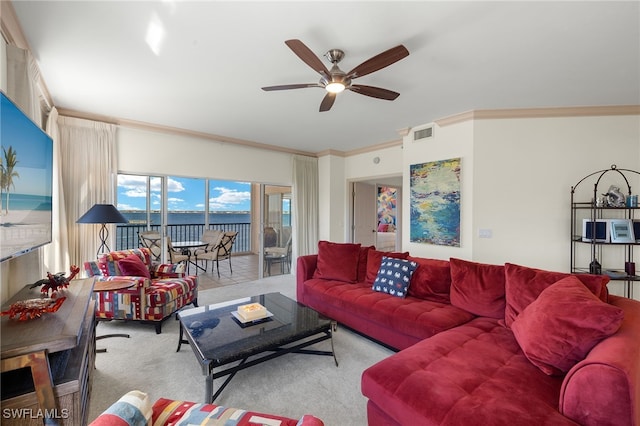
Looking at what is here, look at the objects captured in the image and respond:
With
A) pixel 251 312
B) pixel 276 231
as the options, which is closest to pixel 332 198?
pixel 276 231

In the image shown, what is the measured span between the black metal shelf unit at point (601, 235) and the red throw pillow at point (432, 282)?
1895 mm

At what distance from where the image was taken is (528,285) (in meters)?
2.09

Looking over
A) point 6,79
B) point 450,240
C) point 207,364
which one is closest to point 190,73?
point 6,79

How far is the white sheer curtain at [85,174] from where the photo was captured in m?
3.68

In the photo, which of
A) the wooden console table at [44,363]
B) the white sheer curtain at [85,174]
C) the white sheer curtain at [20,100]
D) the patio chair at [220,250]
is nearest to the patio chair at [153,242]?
the white sheer curtain at [85,174]

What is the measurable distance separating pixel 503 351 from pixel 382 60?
214 centimetres

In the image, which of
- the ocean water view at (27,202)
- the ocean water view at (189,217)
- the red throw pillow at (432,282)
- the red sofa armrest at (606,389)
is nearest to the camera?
the red sofa armrest at (606,389)

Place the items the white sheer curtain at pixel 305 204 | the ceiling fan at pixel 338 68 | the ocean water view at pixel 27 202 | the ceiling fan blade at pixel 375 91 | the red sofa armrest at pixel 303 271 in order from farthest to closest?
→ the white sheer curtain at pixel 305 204 < the red sofa armrest at pixel 303 271 < the ceiling fan blade at pixel 375 91 < the ceiling fan at pixel 338 68 < the ocean water view at pixel 27 202

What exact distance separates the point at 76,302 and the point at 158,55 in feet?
6.63

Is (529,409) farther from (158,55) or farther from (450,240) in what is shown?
(158,55)

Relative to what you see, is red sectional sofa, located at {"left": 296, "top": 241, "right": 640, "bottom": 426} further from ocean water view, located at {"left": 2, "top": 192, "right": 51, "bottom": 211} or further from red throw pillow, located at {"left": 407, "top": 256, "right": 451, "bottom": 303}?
ocean water view, located at {"left": 2, "top": 192, "right": 51, "bottom": 211}

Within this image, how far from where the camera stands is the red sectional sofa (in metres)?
1.17

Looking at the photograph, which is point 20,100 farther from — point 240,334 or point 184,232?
point 184,232

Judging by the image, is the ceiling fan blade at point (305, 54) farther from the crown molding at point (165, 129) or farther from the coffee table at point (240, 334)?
the crown molding at point (165, 129)
